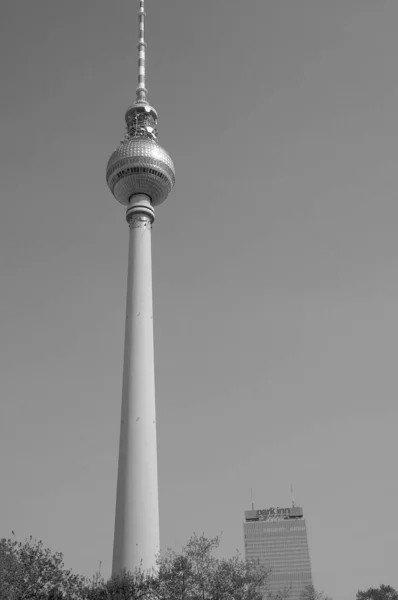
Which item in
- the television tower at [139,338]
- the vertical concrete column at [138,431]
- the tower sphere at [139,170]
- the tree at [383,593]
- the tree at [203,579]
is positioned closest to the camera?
the tree at [203,579]

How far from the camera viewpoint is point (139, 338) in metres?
101

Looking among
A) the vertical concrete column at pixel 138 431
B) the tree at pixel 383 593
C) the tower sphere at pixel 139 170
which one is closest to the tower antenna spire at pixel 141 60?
the tower sphere at pixel 139 170

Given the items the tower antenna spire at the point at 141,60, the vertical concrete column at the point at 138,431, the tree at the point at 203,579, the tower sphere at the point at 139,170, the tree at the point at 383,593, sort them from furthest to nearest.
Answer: the tree at the point at 383,593 → the tower antenna spire at the point at 141,60 → the tower sphere at the point at 139,170 → the vertical concrete column at the point at 138,431 → the tree at the point at 203,579

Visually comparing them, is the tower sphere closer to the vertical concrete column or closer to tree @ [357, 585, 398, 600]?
the vertical concrete column

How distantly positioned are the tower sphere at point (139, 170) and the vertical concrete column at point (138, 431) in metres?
6.96

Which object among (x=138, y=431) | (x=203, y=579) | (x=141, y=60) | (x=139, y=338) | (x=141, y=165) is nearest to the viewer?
(x=203, y=579)

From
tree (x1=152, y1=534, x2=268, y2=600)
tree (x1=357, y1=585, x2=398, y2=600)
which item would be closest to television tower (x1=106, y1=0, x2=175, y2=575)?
tree (x1=152, y1=534, x2=268, y2=600)

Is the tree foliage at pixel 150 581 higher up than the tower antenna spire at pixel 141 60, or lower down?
lower down

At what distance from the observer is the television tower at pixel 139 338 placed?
86625 mm

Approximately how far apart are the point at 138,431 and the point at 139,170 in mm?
46929

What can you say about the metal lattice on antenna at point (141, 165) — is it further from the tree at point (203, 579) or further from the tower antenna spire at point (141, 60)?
the tree at point (203, 579)

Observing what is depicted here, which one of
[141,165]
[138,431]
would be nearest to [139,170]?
[141,165]

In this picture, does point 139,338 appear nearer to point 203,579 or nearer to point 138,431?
point 138,431

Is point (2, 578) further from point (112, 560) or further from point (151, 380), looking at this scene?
point (151, 380)
